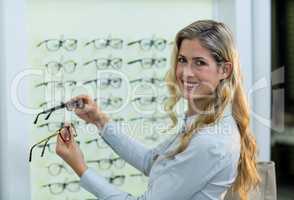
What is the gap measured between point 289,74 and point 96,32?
993 millimetres

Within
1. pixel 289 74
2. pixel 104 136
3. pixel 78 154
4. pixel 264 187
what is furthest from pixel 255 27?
pixel 78 154

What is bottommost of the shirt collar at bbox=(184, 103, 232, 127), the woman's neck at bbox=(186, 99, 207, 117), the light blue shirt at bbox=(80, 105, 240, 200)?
the light blue shirt at bbox=(80, 105, 240, 200)

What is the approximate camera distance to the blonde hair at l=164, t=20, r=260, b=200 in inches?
63.3

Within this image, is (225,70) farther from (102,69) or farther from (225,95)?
(102,69)

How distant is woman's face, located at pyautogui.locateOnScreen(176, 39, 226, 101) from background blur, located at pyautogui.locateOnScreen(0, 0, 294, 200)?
1.58 feet

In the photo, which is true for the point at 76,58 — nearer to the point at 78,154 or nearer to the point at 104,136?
the point at 104,136

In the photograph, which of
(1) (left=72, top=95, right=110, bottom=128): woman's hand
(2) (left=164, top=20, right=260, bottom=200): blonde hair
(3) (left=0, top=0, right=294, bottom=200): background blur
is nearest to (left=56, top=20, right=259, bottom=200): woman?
(2) (left=164, top=20, right=260, bottom=200): blonde hair

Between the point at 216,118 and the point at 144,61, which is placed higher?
the point at 144,61

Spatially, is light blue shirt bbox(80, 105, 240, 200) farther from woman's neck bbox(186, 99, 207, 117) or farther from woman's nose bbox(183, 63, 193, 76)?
woman's nose bbox(183, 63, 193, 76)

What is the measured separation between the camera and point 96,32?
2.04 m

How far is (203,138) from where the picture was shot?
61.4 inches

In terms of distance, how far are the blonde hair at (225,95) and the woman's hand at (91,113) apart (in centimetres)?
30

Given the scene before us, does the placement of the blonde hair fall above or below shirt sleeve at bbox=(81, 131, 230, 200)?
above

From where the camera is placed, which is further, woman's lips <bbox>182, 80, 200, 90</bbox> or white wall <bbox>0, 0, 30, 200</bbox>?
white wall <bbox>0, 0, 30, 200</bbox>
